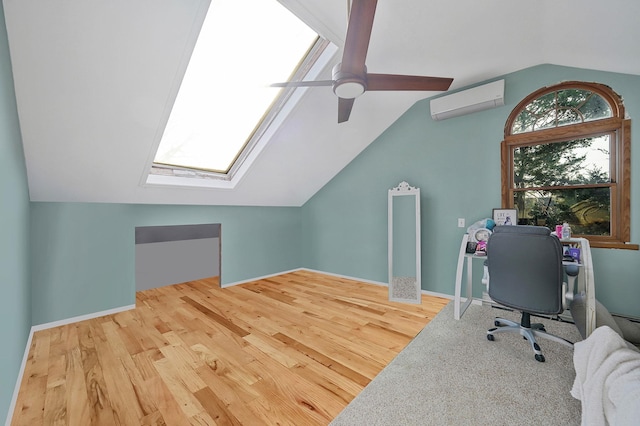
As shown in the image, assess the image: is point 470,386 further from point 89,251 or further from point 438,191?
point 89,251

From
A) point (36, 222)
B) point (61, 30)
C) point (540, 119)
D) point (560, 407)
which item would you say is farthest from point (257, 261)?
point (540, 119)

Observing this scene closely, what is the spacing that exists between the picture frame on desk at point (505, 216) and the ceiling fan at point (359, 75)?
1.75 m

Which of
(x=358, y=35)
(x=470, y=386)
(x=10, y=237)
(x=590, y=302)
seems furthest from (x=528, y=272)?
(x=10, y=237)

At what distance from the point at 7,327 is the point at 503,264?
133 inches

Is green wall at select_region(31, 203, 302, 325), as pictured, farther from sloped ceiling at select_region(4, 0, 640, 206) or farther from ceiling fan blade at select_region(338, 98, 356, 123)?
ceiling fan blade at select_region(338, 98, 356, 123)

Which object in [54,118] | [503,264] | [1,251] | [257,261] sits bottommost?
[257,261]

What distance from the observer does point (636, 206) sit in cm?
228

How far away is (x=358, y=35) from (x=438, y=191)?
2.50 meters

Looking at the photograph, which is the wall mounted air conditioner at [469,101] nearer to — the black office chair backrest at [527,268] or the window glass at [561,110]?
the window glass at [561,110]

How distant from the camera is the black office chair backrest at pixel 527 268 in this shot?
1796mm

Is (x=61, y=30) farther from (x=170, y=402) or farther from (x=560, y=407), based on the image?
(x=560, y=407)

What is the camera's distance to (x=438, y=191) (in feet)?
11.0

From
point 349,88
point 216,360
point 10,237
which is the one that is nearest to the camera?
point 10,237

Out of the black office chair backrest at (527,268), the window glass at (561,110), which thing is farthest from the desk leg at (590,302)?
the window glass at (561,110)
